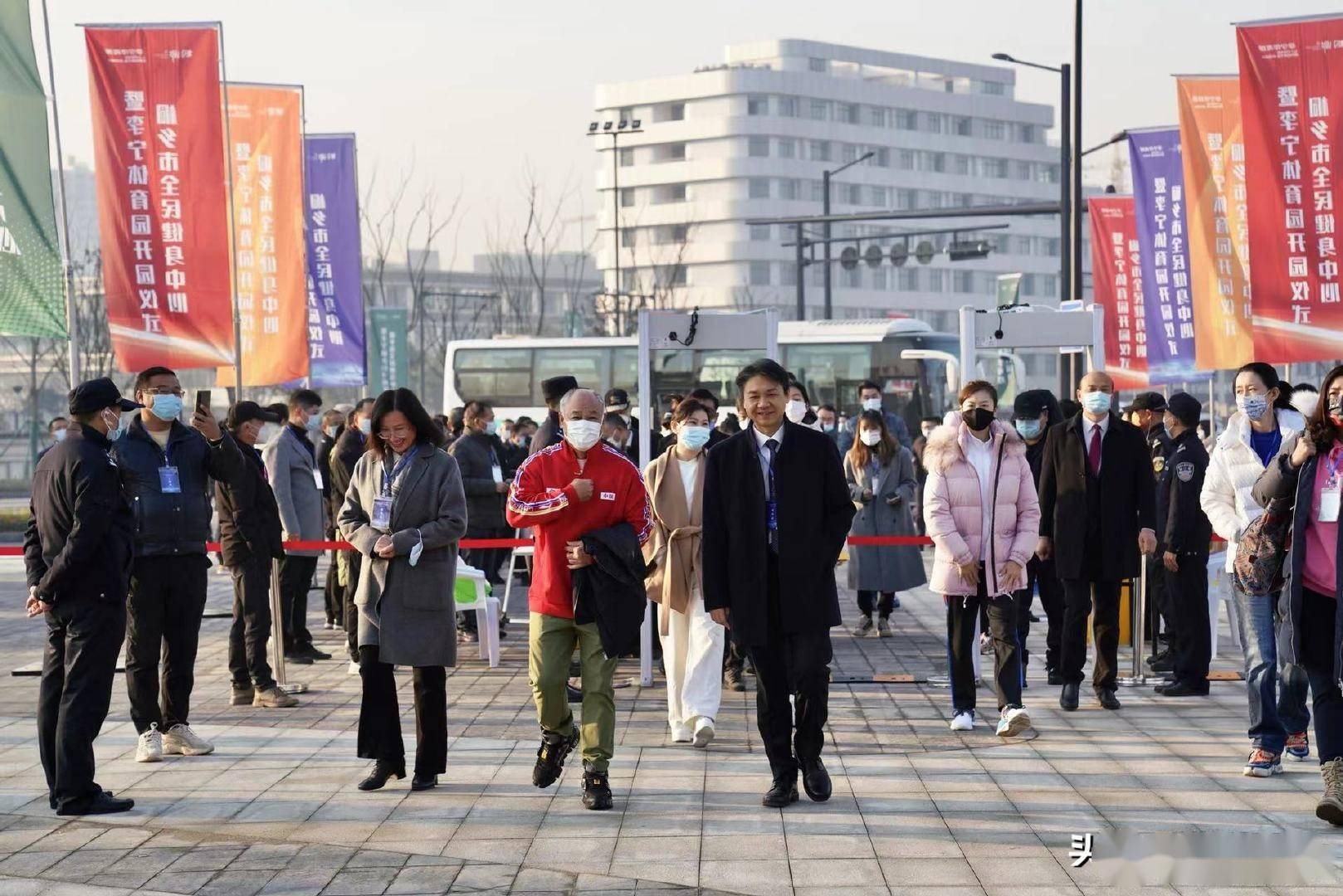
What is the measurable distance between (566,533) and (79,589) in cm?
212

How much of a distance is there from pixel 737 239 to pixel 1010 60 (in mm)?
76583

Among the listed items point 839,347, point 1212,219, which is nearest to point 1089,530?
point 1212,219

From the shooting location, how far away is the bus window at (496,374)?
37312 millimetres

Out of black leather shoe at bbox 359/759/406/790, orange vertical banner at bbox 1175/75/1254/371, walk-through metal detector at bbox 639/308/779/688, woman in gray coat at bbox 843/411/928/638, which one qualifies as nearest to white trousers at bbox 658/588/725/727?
walk-through metal detector at bbox 639/308/779/688

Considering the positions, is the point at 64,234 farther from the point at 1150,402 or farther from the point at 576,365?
the point at 576,365

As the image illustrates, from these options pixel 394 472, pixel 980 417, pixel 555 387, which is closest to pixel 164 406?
pixel 394 472

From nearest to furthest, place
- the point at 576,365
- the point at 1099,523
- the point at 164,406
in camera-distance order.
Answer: the point at 164,406, the point at 1099,523, the point at 576,365

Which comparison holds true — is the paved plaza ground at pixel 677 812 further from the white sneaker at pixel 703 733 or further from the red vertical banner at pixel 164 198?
the red vertical banner at pixel 164 198

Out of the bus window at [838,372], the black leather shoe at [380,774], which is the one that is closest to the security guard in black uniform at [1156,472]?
the black leather shoe at [380,774]

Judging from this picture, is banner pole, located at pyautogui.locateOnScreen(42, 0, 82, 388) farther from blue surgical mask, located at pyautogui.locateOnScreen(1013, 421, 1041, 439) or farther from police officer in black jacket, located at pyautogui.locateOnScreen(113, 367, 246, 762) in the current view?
blue surgical mask, located at pyautogui.locateOnScreen(1013, 421, 1041, 439)

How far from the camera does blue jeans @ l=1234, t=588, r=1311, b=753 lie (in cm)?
803

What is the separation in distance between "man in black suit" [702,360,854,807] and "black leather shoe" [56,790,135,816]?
267cm

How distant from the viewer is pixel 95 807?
25.3 ft

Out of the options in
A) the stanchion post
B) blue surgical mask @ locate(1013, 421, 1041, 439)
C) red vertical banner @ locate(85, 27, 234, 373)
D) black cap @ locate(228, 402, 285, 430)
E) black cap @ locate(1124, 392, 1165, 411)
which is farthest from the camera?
red vertical banner @ locate(85, 27, 234, 373)
